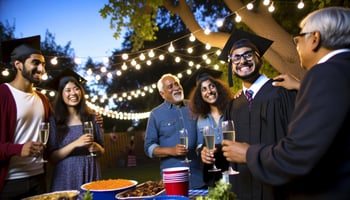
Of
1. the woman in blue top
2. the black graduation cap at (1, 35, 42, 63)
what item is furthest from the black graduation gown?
the black graduation cap at (1, 35, 42, 63)

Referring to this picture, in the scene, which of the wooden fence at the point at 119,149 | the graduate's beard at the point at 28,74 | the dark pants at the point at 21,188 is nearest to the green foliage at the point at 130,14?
the graduate's beard at the point at 28,74

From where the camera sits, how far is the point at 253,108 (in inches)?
106

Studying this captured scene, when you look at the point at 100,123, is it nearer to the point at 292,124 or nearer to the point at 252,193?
the point at 252,193

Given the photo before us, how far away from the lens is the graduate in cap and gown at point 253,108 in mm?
2553

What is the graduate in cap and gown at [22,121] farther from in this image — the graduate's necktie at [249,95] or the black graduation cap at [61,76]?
the graduate's necktie at [249,95]

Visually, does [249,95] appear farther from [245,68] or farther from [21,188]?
[21,188]

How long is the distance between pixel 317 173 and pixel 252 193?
1041 mm

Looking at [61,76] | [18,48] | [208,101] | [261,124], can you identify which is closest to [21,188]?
[61,76]

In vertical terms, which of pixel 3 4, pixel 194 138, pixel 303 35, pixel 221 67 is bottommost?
pixel 194 138

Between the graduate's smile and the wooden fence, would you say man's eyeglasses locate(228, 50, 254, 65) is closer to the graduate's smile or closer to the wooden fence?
the graduate's smile

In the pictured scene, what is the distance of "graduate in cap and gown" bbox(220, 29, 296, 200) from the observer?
8.38 ft

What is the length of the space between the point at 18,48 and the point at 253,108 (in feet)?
8.04

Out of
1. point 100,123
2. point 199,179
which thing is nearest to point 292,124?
point 199,179

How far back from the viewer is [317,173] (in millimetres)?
1609
